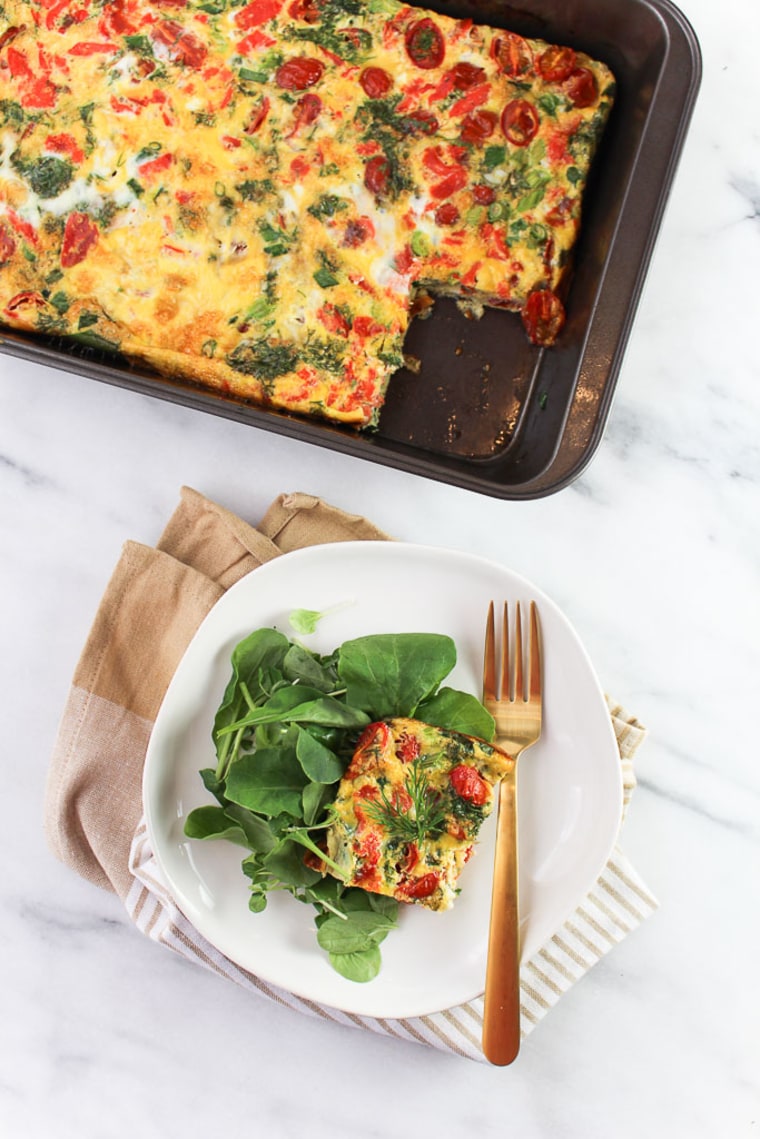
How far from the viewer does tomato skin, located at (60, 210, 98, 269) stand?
→ 84.1 inches

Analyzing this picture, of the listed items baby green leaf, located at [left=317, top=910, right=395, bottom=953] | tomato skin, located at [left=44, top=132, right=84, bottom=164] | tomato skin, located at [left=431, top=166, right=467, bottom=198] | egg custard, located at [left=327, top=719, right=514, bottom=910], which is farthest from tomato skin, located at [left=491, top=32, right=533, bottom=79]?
baby green leaf, located at [left=317, top=910, right=395, bottom=953]

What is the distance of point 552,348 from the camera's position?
2373 mm

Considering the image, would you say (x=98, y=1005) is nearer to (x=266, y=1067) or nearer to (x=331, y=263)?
(x=266, y=1067)

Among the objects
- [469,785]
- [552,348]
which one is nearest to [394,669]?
[469,785]

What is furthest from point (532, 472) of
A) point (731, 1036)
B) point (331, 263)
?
point (731, 1036)

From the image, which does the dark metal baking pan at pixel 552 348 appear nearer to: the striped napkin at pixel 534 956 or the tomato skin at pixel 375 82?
the tomato skin at pixel 375 82

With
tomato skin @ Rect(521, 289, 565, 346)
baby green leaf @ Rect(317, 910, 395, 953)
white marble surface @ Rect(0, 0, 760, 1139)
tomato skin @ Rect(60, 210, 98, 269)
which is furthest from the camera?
white marble surface @ Rect(0, 0, 760, 1139)

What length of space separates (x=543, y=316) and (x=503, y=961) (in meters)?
1.49

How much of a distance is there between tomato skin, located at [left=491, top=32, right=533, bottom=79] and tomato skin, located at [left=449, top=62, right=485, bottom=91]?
6cm

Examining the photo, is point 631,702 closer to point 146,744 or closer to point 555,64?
point 146,744

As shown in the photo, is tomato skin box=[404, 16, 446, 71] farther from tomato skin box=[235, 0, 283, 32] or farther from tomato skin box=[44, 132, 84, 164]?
tomato skin box=[44, 132, 84, 164]

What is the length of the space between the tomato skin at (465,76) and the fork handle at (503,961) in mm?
1596

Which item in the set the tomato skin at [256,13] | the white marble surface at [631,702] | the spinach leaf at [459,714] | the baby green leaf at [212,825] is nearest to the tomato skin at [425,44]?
the tomato skin at [256,13]

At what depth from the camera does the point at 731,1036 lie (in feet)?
8.01
